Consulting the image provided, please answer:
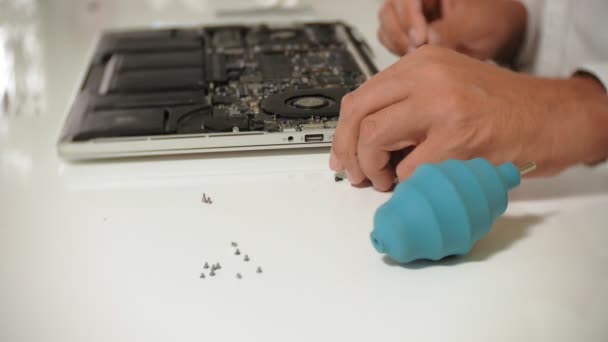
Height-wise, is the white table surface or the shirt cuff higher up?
the shirt cuff

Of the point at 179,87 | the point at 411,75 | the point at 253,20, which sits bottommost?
the point at 253,20

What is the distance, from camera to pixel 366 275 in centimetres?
62

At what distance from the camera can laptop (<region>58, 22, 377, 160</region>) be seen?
2.77ft

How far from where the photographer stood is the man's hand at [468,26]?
1.10 m

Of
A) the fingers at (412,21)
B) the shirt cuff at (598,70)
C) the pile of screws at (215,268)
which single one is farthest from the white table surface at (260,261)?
the fingers at (412,21)

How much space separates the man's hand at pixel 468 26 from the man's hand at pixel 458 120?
341 mm

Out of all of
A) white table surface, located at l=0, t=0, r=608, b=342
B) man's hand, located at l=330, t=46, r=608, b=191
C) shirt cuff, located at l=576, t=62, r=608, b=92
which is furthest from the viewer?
shirt cuff, located at l=576, t=62, r=608, b=92

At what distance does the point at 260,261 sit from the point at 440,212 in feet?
0.61

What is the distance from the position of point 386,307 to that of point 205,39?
761 mm

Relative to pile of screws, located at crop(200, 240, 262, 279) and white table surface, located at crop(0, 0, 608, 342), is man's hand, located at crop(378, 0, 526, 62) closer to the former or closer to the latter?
white table surface, located at crop(0, 0, 608, 342)

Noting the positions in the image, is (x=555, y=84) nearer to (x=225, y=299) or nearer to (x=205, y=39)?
(x=225, y=299)

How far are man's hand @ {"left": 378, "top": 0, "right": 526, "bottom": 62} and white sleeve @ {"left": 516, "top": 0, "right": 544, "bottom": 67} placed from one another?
10 millimetres

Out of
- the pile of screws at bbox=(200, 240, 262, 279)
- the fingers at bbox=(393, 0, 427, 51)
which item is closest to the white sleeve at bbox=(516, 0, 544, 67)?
the fingers at bbox=(393, 0, 427, 51)

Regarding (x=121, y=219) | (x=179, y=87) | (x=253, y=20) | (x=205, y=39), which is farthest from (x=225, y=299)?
(x=253, y=20)
